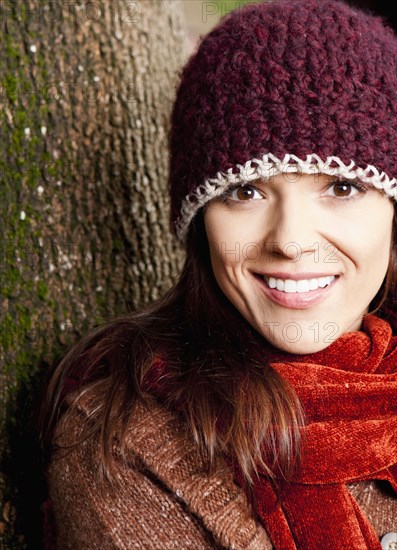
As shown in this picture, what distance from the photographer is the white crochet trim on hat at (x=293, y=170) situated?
1.70 metres

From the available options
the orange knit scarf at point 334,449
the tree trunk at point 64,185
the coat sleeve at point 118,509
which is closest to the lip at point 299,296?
the orange knit scarf at point 334,449

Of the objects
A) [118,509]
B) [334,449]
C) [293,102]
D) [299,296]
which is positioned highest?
[293,102]

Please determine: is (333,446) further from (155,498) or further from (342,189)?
(342,189)

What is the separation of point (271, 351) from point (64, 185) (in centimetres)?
79

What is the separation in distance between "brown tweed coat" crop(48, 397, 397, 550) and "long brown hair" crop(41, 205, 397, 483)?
1.6 inches

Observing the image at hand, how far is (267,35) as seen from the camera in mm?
1805

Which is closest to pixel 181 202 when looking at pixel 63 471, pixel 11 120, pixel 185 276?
pixel 185 276

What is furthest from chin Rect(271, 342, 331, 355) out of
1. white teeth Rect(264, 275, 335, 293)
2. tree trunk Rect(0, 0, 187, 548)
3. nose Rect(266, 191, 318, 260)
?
tree trunk Rect(0, 0, 187, 548)

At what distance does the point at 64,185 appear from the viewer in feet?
7.39

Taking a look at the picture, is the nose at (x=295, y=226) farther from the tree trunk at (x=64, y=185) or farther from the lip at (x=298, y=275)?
the tree trunk at (x=64, y=185)

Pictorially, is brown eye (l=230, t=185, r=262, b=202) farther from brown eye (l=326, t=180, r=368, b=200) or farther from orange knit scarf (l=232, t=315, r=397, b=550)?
orange knit scarf (l=232, t=315, r=397, b=550)

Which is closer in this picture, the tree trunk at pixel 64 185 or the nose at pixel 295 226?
the nose at pixel 295 226

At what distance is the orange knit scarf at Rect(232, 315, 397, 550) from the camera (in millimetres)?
1728

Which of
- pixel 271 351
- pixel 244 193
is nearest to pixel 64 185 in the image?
pixel 244 193
